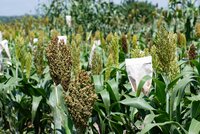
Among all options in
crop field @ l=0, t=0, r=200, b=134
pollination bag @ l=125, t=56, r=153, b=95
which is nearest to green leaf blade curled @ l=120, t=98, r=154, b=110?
crop field @ l=0, t=0, r=200, b=134

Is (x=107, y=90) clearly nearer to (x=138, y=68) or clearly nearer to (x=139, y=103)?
(x=139, y=103)

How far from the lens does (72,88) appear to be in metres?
1.62

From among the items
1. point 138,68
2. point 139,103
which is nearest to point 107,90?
point 139,103

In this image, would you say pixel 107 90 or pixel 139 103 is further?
pixel 107 90

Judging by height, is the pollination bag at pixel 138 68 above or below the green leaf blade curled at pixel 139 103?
above

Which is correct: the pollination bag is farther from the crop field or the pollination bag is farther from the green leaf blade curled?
the green leaf blade curled

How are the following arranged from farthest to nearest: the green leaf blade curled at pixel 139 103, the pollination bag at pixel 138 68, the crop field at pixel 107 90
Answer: the green leaf blade curled at pixel 139 103
the pollination bag at pixel 138 68
the crop field at pixel 107 90

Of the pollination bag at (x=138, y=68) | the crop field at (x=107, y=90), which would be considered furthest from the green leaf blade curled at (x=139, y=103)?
the pollination bag at (x=138, y=68)

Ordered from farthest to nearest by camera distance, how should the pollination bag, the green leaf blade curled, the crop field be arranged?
the green leaf blade curled, the pollination bag, the crop field

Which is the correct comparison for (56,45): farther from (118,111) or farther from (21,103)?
(21,103)

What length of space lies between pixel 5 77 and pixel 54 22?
5.32 m

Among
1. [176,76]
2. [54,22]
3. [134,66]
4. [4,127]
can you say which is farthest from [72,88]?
[54,22]

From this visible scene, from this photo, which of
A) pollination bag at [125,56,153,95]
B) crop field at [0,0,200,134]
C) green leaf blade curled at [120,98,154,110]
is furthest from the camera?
green leaf blade curled at [120,98,154,110]

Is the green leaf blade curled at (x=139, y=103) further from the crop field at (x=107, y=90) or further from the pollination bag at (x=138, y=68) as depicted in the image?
the pollination bag at (x=138, y=68)
